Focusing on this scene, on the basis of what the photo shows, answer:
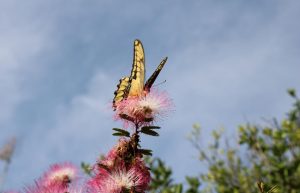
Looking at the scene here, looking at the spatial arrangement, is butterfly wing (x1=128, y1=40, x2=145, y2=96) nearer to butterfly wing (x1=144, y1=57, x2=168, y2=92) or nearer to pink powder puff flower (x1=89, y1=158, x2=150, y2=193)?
butterfly wing (x1=144, y1=57, x2=168, y2=92)

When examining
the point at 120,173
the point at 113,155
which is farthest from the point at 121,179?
the point at 113,155

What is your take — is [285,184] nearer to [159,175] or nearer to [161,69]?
[159,175]

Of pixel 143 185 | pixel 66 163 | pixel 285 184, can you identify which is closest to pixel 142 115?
pixel 143 185

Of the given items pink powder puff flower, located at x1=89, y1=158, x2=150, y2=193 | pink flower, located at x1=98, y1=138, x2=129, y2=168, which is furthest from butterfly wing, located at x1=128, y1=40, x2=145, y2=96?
pink powder puff flower, located at x1=89, y1=158, x2=150, y2=193

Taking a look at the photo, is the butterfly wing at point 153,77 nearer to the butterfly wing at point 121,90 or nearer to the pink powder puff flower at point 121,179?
the butterfly wing at point 121,90

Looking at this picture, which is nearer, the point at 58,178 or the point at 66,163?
the point at 58,178

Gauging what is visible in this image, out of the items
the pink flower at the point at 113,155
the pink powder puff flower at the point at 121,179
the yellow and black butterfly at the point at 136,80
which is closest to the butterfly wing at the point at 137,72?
the yellow and black butterfly at the point at 136,80
